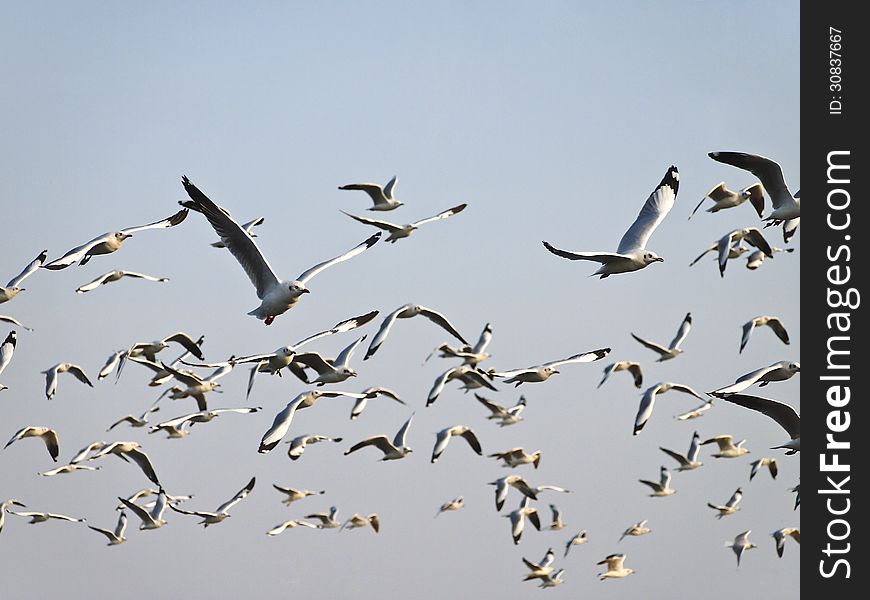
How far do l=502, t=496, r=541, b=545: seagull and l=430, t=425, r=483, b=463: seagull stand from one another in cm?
345

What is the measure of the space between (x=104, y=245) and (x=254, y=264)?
4.36 metres

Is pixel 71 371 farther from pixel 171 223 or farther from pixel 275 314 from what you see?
pixel 275 314

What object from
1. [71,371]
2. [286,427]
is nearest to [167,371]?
[71,371]

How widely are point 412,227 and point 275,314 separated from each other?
6617mm

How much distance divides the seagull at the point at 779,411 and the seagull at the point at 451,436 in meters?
9.31

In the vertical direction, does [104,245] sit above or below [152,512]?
above

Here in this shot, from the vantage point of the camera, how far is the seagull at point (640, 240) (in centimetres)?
1706

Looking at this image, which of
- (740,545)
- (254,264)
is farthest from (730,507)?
(254,264)

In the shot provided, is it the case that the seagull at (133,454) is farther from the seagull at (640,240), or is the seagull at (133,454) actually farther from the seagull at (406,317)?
the seagull at (640,240)

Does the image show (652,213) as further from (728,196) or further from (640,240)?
(728,196)

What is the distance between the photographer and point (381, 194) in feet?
86.3

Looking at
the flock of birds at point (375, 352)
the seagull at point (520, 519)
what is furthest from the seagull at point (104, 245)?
the seagull at point (520, 519)

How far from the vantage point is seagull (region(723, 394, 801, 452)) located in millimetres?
17359
